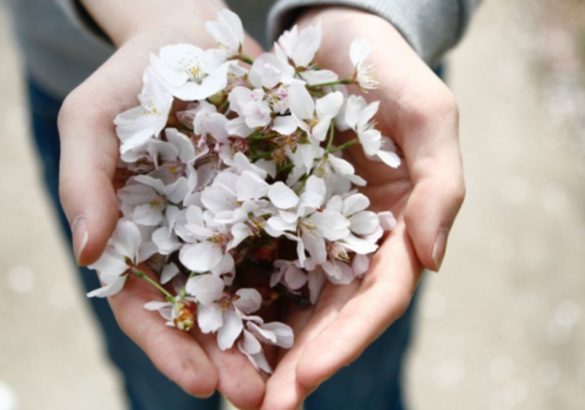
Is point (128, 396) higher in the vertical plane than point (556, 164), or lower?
higher

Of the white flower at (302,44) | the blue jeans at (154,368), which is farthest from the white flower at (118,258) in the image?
the blue jeans at (154,368)

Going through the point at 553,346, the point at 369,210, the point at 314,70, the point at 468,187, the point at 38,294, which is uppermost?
the point at 314,70

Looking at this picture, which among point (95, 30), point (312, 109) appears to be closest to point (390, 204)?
point (312, 109)

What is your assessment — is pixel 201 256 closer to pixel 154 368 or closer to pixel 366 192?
pixel 366 192

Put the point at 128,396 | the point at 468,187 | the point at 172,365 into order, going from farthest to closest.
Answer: the point at 468,187 → the point at 128,396 → the point at 172,365

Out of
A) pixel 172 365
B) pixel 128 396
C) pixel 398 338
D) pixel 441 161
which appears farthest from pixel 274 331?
pixel 128 396

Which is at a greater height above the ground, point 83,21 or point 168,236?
point 83,21

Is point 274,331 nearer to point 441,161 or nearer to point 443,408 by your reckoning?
point 441,161

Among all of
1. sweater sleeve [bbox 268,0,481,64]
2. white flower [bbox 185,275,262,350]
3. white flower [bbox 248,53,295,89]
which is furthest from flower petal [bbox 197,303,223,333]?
sweater sleeve [bbox 268,0,481,64]
